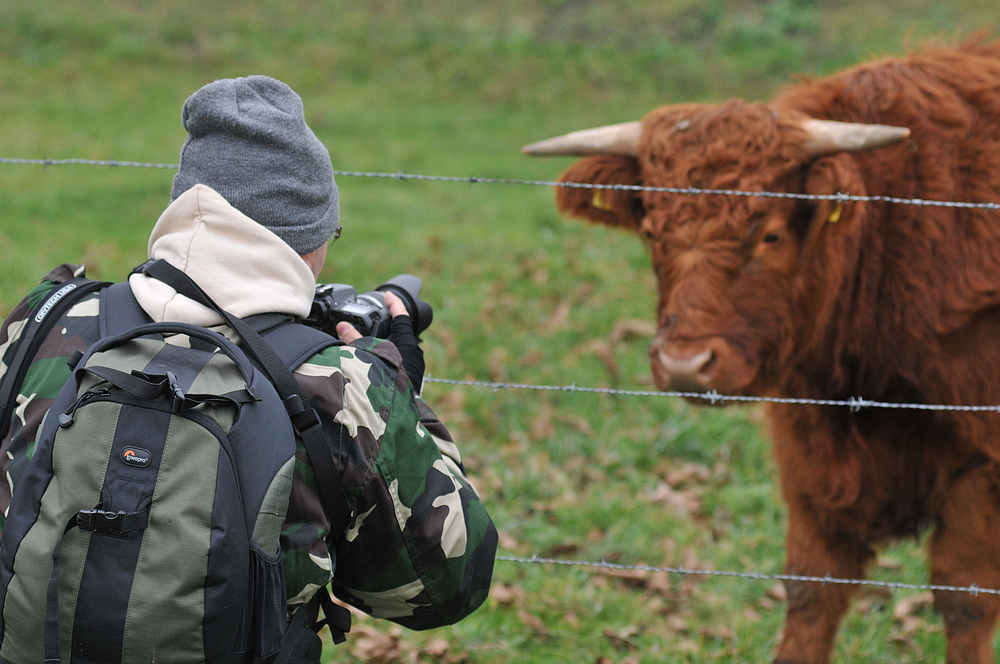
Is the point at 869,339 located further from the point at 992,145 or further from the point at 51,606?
the point at 51,606

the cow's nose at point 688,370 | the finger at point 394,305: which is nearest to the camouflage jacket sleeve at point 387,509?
the finger at point 394,305

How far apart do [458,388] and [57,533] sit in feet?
14.0

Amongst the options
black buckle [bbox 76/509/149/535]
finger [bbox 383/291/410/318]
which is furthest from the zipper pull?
finger [bbox 383/291/410/318]

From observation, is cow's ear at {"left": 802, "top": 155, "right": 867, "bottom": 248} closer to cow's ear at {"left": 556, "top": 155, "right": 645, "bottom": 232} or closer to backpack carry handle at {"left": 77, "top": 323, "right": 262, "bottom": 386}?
cow's ear at {"left": 556, "top": 155, "right": 645, "bottom": 232}

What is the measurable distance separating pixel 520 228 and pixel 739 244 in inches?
216

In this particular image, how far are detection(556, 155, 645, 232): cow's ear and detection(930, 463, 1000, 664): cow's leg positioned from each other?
1.49m

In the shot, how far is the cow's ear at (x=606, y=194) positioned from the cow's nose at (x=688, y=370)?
0.75 metres

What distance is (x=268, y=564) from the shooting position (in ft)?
5.08

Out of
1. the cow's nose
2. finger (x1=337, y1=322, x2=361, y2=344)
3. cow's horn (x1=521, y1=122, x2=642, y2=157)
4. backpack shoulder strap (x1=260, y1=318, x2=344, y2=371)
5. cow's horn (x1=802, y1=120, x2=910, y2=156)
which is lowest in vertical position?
the cow's nose

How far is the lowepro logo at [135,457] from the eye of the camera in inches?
58.0

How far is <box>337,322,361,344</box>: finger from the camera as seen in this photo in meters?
1.95

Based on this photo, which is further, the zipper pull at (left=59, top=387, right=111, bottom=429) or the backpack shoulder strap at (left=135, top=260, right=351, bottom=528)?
the backpack shoulder strap at (left=135, top=260, right=351, bottom=528)

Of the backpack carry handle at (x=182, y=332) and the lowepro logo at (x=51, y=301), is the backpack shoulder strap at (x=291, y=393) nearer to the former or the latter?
the backpack carry handle at (x=182, y=332)

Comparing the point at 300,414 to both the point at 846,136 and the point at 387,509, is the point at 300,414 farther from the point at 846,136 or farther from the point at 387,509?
the point at 846,136
